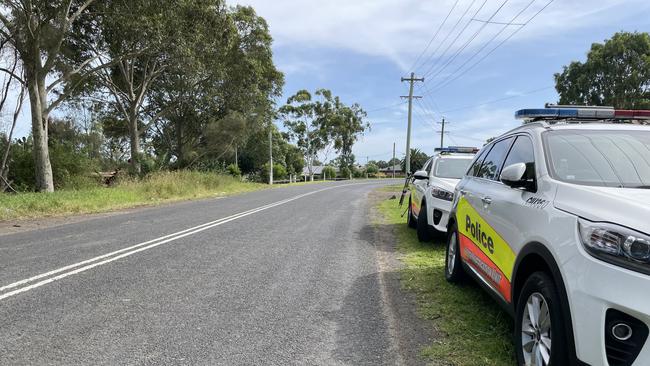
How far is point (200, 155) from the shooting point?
122ft

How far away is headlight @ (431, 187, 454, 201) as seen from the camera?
850 centimetres

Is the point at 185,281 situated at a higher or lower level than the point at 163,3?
lower

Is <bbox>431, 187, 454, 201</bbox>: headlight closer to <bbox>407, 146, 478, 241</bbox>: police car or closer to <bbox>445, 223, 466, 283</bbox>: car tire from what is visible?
<bbox>407, 146, 478, 241</bbox>: police car

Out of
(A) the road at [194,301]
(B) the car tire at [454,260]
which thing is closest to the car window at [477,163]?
(B) the car tire at [454,260]

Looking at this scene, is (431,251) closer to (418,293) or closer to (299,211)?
(418,293)

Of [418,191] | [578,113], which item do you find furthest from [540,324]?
[418,191]

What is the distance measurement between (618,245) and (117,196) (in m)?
19.4

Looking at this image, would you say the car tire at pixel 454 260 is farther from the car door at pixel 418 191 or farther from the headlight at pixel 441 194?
the car door at pixel 418 191

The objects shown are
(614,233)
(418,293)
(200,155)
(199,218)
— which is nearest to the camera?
(614,233)

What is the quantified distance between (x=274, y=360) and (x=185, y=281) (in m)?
2.70

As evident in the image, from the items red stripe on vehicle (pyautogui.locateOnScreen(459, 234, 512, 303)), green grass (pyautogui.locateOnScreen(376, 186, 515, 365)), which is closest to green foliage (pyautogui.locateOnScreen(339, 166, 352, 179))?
green grass (pyautogui.locateOnScreen(376, 186, 515, 365))

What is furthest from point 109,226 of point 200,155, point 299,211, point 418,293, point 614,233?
point 200,155

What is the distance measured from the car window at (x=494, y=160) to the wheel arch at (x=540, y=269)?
1.57 meters

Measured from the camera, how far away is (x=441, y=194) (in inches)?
341
